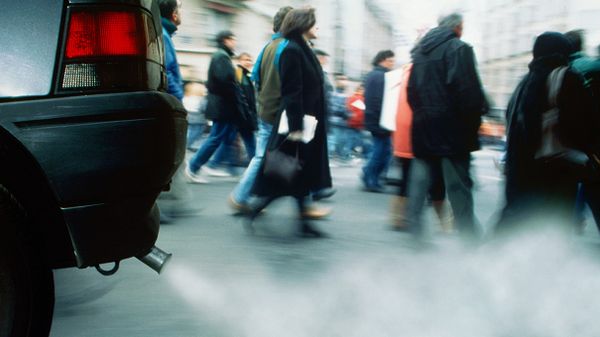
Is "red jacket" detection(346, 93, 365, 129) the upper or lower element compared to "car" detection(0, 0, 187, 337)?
lower

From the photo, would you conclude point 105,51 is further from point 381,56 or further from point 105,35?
point 381,56

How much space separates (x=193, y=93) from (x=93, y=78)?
425 inches

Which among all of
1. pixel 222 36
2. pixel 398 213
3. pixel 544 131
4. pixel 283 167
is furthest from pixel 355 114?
pixel 544 131

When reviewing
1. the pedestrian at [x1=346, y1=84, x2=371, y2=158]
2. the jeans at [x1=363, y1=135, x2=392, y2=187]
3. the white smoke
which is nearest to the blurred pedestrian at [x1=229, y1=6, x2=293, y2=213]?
the white smoke

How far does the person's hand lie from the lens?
527 cm

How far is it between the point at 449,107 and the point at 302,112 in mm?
1028

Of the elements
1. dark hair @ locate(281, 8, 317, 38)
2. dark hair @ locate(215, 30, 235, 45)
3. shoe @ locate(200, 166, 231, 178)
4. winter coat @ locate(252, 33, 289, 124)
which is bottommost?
shoe @ locate(200, 166, 231, 178)

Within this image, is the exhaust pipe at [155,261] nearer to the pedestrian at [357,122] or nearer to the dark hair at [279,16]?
the dark hair at [279,16]

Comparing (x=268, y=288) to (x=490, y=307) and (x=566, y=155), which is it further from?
(x=566, y=155)

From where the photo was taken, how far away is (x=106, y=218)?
2545mm

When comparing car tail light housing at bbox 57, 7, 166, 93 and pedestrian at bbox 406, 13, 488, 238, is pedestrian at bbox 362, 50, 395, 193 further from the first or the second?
car tail light housing at bbox 57, 7, 166, 93

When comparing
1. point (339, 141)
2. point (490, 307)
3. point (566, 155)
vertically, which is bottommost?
point (339, 141)

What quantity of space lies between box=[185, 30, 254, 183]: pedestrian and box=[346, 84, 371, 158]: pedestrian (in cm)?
273

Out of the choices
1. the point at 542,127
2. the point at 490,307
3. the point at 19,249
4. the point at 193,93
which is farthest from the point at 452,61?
the point at 193,93
